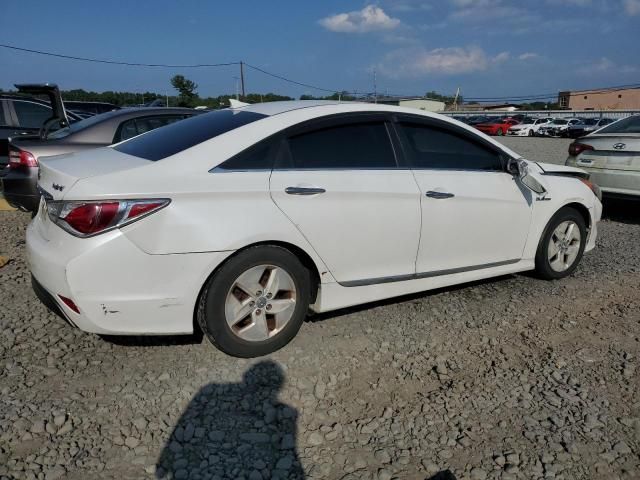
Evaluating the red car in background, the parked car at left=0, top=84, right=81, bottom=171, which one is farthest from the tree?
the parked car at left=0, top=84, right=81, bottom=171

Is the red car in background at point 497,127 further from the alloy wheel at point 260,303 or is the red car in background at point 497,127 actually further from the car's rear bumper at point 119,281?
the car's rear bumper at point 119,281

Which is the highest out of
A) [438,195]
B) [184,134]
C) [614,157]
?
[184,134]

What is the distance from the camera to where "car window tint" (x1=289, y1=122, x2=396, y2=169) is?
3273 millimetres

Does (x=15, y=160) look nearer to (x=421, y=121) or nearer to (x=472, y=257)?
(x=421, y=121)

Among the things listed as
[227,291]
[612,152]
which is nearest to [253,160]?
[227,291]

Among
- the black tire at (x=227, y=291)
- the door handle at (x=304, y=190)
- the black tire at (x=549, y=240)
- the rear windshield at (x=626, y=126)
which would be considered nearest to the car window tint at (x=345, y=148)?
the door handle at (x=304, y=190)

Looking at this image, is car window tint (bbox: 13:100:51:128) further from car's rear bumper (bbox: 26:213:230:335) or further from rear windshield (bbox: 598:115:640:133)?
rear windshield (bbox: 598:115:640:133)

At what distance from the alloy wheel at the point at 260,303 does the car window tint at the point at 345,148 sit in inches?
28.2

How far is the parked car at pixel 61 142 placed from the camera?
5.38m

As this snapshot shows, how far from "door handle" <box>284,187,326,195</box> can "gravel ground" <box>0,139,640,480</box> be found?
1.00 m

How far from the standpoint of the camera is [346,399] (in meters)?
2.83

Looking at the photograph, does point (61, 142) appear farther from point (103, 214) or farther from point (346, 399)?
point (346, 399)

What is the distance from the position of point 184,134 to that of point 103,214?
0.92m

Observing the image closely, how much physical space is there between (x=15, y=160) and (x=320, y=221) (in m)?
4.08
